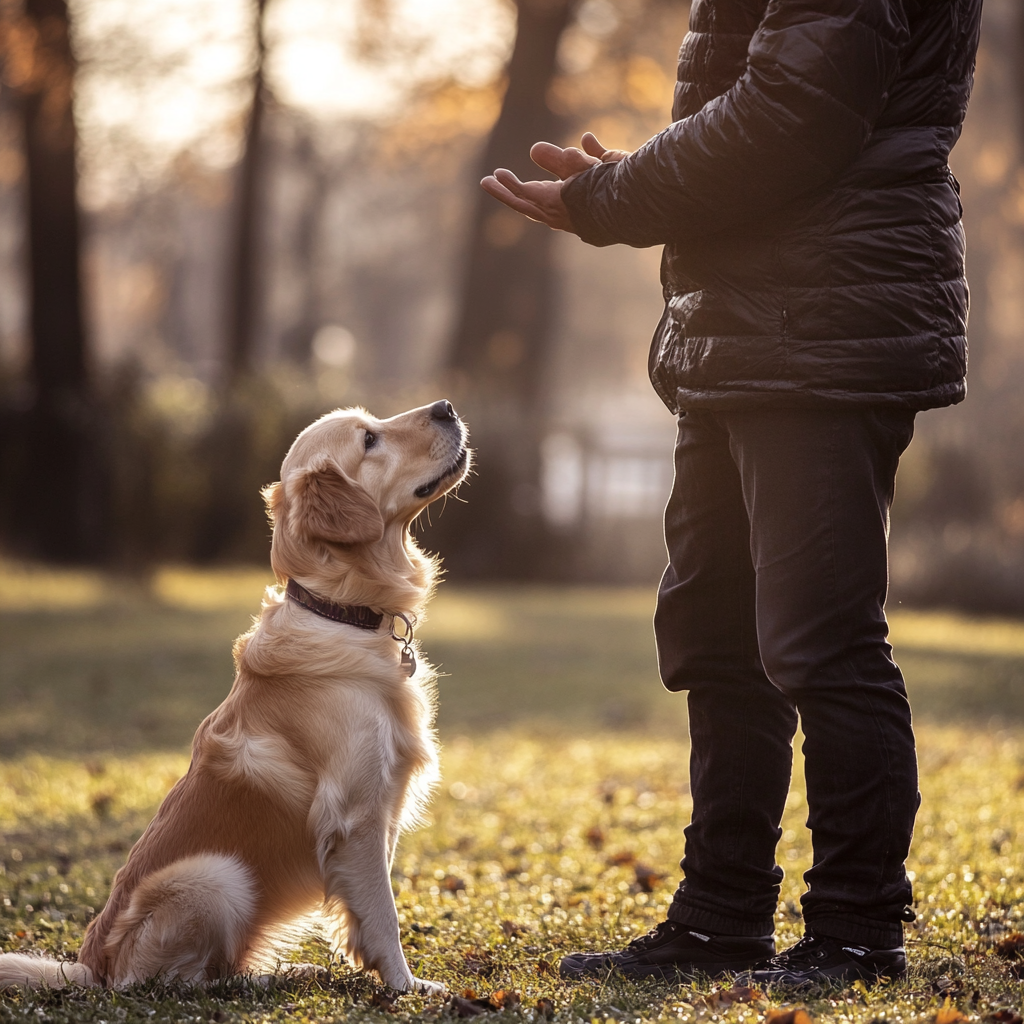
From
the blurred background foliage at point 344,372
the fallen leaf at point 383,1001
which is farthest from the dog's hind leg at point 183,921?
the blurred background foliage at point 344,372

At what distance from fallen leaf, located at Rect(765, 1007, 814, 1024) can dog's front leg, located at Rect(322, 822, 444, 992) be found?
0.92 m

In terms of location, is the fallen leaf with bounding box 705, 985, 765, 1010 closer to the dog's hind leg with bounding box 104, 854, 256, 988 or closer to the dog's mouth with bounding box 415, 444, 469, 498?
the dog's hind leg with bounding box 104, 854, 256, 988

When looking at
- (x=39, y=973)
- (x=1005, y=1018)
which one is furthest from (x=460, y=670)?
(x=1005, y=1018)

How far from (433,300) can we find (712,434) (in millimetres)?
43573

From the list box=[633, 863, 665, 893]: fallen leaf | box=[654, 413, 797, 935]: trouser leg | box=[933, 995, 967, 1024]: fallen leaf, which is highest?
box=[654, 413, 797, 935]: trouser leg

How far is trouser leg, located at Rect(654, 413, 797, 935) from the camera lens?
316 centimetres

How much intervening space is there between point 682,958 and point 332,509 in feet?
5.04

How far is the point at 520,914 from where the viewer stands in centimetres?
393

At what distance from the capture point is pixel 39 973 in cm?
305

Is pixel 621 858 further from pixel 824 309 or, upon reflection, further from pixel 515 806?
pixel 824 309

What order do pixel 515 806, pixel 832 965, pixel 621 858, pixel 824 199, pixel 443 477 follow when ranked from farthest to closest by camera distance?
pixel 515 806 → pixel 621 858 → pixel 443 477 → pixel 832 965 → pixel 824 199

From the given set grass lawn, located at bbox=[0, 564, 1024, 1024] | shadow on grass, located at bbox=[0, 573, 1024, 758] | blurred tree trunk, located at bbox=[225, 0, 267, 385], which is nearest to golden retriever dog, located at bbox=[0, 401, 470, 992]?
grass lawn, located at bbox=[0, 564, 1024, 1024]

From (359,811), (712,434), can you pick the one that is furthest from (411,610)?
(712,434)

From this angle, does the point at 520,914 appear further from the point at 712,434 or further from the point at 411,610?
the point at 712,434
